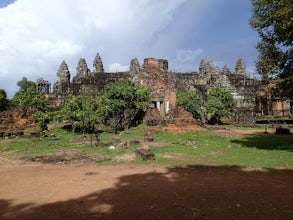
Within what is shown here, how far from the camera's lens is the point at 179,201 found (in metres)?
6.15

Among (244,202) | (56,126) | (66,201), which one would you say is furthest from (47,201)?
(56,126)

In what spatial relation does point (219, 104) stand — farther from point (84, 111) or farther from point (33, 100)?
point (33, 100)

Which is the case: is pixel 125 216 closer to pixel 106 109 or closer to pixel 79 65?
pixel 106 109

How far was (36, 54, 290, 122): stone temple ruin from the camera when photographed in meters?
34.3

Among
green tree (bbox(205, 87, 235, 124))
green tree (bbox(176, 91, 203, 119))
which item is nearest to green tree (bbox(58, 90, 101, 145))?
green tree (bbox(176, 91, 203, 119))

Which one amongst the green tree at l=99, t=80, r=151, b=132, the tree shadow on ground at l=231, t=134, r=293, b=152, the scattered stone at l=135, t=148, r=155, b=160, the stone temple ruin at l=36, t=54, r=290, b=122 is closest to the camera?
the scattered stone at l=135, t=148, r=155, b=160

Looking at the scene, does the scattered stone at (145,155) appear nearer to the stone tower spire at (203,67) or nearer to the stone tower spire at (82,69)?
the stone tower spire at (82,69)

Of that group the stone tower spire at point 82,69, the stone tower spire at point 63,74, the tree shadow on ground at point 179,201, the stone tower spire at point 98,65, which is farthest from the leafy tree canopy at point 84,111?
the stone tower spire at point 98,65

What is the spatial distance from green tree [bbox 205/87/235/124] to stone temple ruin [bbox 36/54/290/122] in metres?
4.80

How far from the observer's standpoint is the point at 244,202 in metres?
6.01

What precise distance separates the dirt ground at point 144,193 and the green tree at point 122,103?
1771cm

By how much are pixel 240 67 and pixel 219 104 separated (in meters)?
25.7

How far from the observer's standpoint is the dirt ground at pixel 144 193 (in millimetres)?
5477

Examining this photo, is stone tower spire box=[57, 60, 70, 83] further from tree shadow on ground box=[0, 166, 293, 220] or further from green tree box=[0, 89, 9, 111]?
tree shadow on ground box=[0, 166, 293, 220]
